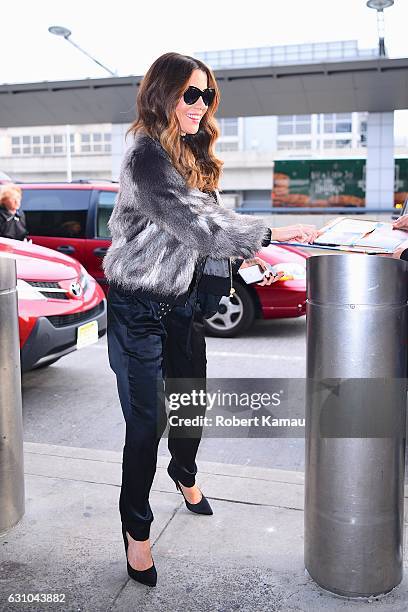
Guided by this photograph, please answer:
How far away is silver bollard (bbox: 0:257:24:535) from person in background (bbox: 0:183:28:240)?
5422mm

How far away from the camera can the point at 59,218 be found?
9.18 meters

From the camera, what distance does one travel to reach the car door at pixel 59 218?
8.98 metres

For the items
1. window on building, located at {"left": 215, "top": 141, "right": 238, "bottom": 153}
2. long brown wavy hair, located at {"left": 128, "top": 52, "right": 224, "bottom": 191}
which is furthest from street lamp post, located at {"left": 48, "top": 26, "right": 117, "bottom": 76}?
window on building, located at {"left": 215, "top": 141, "right": 238, "bottom": 153}

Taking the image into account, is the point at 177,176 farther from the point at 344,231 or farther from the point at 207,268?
the point at 344,231

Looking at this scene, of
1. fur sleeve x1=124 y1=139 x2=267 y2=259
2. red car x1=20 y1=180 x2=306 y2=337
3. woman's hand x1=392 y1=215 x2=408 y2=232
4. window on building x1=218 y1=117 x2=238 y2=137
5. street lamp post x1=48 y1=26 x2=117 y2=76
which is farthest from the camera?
window on building x1=218 y1=117 x2=238 y2=137

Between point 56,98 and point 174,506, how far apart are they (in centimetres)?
1662

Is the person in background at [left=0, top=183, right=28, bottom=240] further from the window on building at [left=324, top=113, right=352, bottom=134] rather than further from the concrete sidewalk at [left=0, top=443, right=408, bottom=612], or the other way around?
the window on building at [left=324, top=113, right=352, bottom=134]

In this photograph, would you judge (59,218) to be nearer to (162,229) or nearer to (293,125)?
(162,229)

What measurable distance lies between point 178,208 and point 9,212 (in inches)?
246

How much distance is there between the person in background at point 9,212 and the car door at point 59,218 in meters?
0.88

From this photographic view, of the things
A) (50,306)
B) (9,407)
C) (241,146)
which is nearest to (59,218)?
(50,306)

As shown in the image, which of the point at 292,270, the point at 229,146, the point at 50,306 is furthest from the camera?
the point at 229,146

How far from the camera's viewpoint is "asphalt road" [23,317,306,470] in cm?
422

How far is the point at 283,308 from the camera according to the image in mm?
7402
